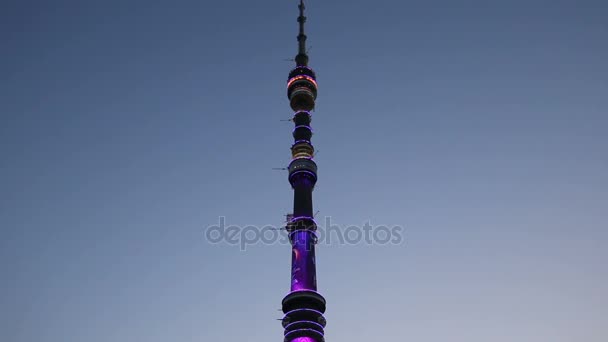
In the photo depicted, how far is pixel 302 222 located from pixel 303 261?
7112 millimetres

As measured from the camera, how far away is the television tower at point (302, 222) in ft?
275

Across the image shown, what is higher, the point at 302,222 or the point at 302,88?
the point at 302,88

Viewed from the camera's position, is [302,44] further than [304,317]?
Yes

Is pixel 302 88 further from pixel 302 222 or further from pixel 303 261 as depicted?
pixel 303 261

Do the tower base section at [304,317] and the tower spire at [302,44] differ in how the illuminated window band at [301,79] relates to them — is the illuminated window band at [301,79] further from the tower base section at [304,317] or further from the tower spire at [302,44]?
the tower base section at [304,317]

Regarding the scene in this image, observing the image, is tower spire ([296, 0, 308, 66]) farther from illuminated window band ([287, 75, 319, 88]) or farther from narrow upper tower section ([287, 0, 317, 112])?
illuminated window band ([287, 75, 319, 88])

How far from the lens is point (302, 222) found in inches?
3841

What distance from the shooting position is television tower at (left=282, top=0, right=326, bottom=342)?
83675 millimetres

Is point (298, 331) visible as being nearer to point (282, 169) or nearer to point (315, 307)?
point (315, 307)

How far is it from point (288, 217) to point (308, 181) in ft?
27.4

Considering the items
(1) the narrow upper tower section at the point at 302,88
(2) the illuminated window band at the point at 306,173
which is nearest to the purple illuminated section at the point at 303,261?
(2) the illuminated window band at the point at 306,173

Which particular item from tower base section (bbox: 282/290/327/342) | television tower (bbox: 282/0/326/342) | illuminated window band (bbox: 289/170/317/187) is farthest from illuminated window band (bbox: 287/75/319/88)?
tower base section (bbox: 282/290/327/342)

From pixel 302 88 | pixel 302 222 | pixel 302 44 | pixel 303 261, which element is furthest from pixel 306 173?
pixel 302 44

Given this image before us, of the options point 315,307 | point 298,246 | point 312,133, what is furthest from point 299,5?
point 315,307
